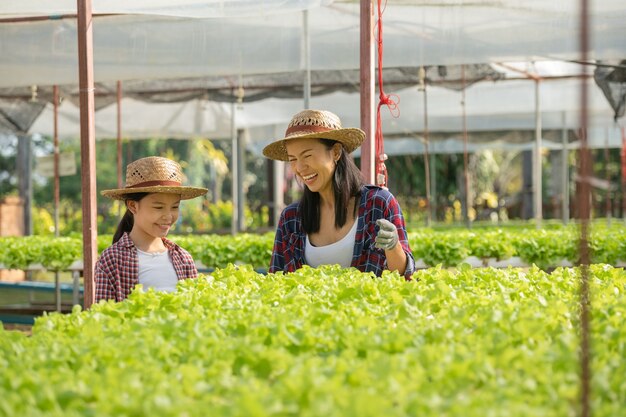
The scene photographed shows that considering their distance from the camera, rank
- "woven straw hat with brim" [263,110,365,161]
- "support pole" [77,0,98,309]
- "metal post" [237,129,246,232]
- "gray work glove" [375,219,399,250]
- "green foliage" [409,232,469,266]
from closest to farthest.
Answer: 1. "gray work glove" [375,219,399,250]
2. "woven straw hat with brim" [263,110,365,161]
3. "support pole" [77,0,98,309]
4. "green foliage" [409,232,469,266]
5. "metal post" [237,129,246,232]

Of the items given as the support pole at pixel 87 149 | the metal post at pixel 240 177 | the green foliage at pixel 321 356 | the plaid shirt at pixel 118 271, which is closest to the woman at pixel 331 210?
the plaid shirt at pixel 118 271

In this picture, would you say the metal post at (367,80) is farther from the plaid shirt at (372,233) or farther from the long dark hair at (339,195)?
the plaid shirt at (372,233)

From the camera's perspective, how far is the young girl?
15.1ft

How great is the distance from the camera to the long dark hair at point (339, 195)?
14.8 ft

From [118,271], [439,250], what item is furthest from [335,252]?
[439,250]

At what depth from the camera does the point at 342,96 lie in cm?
1503

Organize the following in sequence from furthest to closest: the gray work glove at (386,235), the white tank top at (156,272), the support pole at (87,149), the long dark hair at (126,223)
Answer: the support pole at (87,149) < the long dark hair at (126,223) < the white tank top at (156,272) < the gray work glove at (386,235)

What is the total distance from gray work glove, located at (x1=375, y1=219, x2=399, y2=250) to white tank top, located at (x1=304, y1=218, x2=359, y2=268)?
40 cm

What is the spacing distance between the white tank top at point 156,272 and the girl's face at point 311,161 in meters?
0.93

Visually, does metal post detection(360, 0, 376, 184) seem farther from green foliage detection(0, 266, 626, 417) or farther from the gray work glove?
green foliage detection(0, 266, 626, 417)

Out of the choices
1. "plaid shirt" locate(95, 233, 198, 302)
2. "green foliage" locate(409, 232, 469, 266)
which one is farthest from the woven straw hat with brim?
"green foliage" locate(409, 232, 469, 266)

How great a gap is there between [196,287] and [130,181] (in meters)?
1.22

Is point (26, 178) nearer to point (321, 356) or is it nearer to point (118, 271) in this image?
point (118, 271)

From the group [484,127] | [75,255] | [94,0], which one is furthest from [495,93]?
[94,0]
